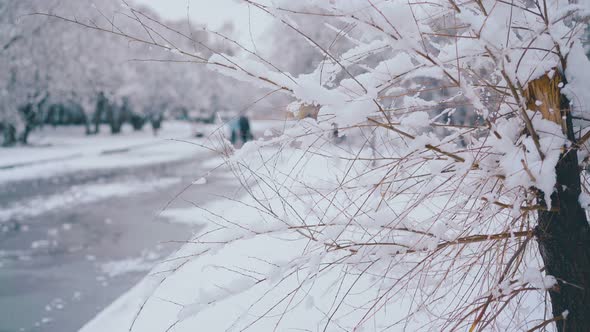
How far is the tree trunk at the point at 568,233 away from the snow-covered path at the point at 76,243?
1234 mm

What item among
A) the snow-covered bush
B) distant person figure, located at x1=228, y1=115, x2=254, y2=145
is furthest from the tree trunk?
distant person figure, located at x1=228, y1=115, x2=254, y2=145

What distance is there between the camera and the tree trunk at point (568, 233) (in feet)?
5.38

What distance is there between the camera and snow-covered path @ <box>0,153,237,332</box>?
483 cm

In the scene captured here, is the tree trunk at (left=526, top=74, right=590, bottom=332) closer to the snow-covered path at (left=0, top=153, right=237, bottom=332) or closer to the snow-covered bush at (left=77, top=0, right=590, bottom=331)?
the snow-covered bush at (left=77, top=0, right=590, bottom=331)

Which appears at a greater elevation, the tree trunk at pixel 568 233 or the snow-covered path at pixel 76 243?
the tree trunk at pixel 568 233

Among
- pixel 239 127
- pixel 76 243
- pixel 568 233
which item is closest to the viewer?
pixel 568 233

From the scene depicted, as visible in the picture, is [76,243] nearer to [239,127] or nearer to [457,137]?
[457,137]

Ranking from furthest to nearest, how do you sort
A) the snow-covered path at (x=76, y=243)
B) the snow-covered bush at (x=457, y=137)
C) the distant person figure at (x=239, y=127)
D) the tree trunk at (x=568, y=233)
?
1. the distant person figure at (x=239, y=127)
2. the snow-covered path at (x=76, y=243)
3. the tree trunk at (x=568, y=233)
4. the snow-covered bush at (x=457, y=137)

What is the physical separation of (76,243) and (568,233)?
279 inches

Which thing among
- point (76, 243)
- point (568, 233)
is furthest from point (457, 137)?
point (76, 243)

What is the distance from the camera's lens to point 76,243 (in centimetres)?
718

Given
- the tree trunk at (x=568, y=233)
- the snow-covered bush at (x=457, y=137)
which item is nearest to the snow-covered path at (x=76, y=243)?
the snow-covered bush at (x=457, y=137)

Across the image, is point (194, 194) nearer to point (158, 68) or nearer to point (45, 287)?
point (45, 287)

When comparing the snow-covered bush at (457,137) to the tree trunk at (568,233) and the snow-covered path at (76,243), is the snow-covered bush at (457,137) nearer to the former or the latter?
the tree trunk at (568,233)
